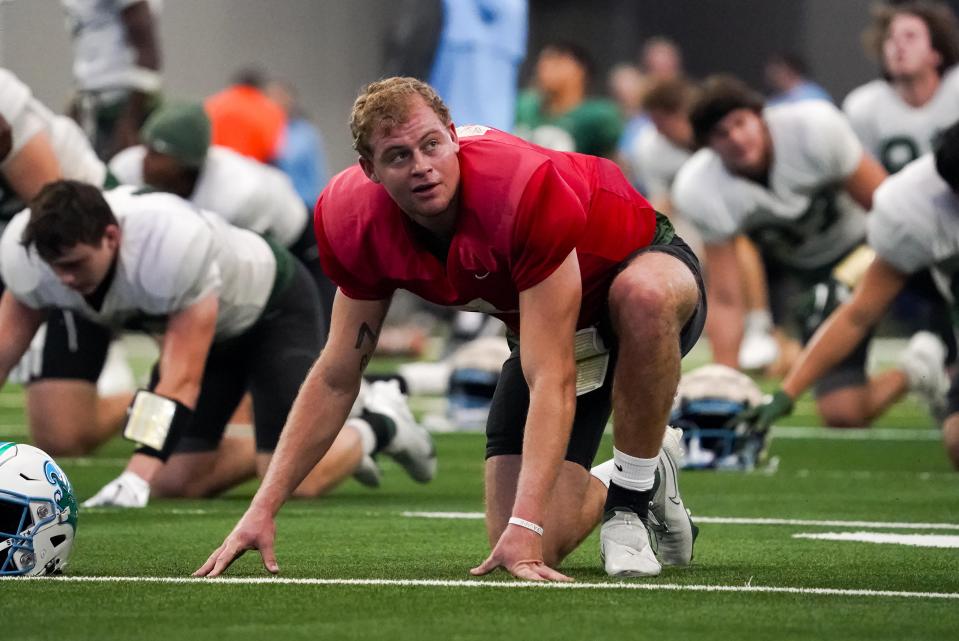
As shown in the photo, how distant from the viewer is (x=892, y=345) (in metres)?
17.3

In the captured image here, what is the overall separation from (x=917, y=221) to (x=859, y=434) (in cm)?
259

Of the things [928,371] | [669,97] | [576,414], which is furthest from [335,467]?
[669,97]

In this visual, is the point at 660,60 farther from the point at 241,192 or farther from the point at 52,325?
the point at 52,325

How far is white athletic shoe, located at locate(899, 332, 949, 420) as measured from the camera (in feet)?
28.7

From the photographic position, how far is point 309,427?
4395mm

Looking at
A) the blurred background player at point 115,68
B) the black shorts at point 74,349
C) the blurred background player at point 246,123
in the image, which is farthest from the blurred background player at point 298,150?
the black shorts at point 74,349

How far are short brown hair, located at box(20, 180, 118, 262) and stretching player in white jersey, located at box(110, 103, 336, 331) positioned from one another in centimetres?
206

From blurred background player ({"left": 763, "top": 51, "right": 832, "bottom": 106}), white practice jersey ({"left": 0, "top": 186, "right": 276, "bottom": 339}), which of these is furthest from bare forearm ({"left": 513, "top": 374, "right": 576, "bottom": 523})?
blurred background player ({"left": 763, "top": 51, "right": 832, "bottom": 106})

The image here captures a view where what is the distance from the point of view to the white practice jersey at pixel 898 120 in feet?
30.6

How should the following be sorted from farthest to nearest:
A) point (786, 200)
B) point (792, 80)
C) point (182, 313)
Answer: point (792, 80)
point (786, 200)
point (182, 313)

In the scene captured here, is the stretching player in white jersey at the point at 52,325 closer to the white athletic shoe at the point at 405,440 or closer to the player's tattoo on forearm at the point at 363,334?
the white athletic shoe at the point at 405,440

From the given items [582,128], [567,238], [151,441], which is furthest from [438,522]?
[582,128]

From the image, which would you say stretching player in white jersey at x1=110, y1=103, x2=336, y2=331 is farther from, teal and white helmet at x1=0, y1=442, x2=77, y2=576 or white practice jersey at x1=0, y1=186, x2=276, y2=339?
teal and white helmet at x1=0, y1=442, x2=77, y2=576

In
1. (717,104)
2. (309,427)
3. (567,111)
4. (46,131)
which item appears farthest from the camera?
(567,111)
